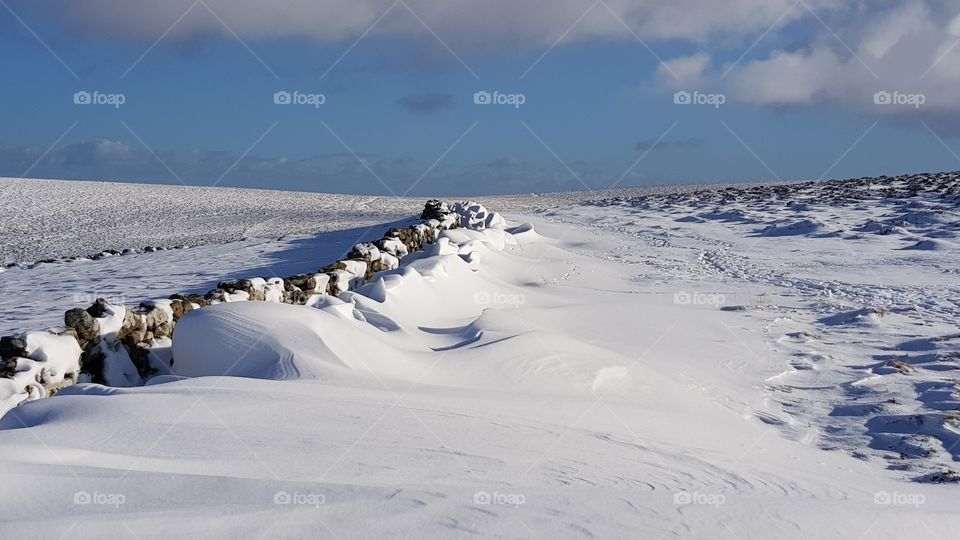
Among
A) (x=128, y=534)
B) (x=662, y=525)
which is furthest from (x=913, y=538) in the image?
(x=128, y=534)

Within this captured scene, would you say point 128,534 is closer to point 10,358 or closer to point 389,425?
point 389,425

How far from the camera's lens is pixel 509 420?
4328 mm

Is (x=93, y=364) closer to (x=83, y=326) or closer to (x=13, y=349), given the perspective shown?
(x=83, y=326)

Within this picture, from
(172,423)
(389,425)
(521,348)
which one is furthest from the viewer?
(521,348)

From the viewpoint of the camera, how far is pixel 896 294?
10.3 meters

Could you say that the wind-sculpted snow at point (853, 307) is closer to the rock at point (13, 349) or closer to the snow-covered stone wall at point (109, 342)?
the snow-covered stone wall at point (109, 342)

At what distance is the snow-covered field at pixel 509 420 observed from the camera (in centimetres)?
290

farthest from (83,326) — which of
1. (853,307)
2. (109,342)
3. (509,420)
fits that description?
(853,307)

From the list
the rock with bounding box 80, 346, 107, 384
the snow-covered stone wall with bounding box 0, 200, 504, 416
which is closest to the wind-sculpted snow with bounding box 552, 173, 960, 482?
the snow-covered stone wall with bounding box 0, 200, 504, 416

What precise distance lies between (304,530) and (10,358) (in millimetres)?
2684

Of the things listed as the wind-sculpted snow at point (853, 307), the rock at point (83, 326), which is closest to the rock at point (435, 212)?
the wind-sculpted snow at point (853, 307)

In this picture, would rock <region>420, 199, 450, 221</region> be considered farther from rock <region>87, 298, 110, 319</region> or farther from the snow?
the snow

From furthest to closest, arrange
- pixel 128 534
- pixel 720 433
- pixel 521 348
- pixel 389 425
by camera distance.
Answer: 1. pixel 521 348
2. pixel 720 433
3. pixel 389 425
4. pixel 128 534

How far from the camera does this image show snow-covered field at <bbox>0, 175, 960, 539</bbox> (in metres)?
2.90
